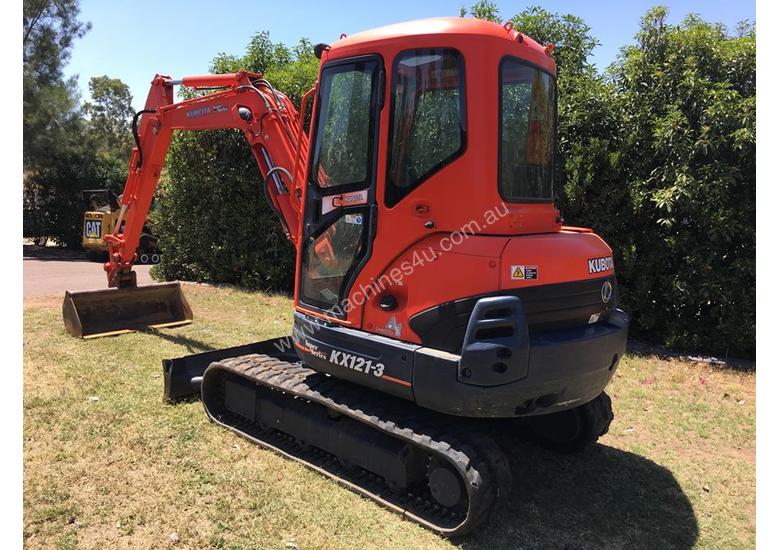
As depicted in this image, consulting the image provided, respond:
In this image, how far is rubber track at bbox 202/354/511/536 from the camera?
328cm

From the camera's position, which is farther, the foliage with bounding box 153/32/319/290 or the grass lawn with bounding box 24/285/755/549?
the foliage with bounding box 153/32/319/290

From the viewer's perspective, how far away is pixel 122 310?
7.59m

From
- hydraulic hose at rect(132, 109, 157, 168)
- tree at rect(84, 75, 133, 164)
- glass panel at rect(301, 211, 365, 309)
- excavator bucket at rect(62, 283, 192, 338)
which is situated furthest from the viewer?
tree at rect(84, 75, 133, 164)

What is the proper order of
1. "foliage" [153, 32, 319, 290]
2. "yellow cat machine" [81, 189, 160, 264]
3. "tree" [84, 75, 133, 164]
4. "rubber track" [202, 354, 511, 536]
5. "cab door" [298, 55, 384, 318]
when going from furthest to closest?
"tree" [84, 75, 133, 164], "yellow cat machine" [81, 189, 160, 264], "foliage" [153, 32, 319, 290], "cab door" [298, 55, 384, 318], "rubber track" [202, 354, 511, 536]

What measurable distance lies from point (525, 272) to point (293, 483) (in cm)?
214

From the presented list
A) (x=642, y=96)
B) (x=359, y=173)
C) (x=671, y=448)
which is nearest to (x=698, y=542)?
(x=671, y=448)

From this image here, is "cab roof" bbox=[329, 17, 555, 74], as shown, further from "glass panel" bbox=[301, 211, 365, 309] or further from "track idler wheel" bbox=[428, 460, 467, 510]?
"track idler wheel" bbox=[428, 460, 467, 510]

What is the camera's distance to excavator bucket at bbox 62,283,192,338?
7215 mm

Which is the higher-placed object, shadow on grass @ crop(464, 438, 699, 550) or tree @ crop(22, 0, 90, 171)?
tree @ crop(22, 0, 90, 171)

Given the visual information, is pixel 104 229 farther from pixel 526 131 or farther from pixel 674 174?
pixel 526 131

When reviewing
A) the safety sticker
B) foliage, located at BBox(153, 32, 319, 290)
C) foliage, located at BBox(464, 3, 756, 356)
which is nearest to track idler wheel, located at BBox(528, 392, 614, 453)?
→ the safety sticker

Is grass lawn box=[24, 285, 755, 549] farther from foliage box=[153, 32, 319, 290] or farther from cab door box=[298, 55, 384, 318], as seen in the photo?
foliage box=[153, 32, 319, 290]

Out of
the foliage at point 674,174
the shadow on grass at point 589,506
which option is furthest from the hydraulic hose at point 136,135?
the shadow on grass at point 589,506

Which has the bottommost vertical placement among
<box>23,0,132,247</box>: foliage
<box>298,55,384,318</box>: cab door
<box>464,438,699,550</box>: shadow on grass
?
<box>464,438,699,550</box>: shadow on grass
